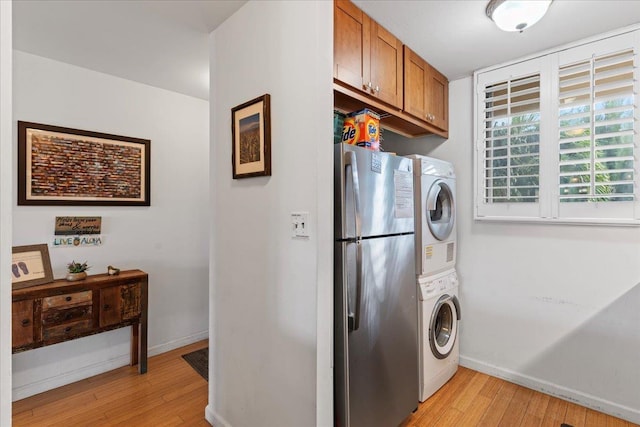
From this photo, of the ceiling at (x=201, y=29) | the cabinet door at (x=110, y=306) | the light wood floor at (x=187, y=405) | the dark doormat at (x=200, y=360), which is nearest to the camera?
the ceiling at (x=201, y=29)

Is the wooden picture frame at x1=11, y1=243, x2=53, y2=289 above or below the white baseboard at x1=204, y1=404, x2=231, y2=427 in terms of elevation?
above

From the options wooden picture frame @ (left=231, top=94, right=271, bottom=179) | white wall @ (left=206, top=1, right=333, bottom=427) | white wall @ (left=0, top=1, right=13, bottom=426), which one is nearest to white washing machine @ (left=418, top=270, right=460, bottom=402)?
white wall @ (left=206, top=1, right=333, bottom=427)

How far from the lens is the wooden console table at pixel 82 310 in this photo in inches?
79.4

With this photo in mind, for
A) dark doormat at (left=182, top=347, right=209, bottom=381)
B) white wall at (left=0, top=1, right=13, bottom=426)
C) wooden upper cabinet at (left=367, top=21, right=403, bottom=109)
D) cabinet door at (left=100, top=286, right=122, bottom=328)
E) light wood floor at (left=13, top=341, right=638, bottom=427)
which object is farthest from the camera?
dark doormat at (left=182, top=347, right=209, bottom=381)

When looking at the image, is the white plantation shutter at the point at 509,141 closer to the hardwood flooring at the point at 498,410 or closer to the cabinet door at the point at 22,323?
the hardwood flooring at the point at 498,410

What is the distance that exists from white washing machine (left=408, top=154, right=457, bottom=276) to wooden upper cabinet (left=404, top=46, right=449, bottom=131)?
36cm

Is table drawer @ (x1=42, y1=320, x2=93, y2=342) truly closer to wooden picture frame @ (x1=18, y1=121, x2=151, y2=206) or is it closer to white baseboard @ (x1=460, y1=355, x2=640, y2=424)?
wooden picture frame @ (x1=18, y1=121, x2=151, y2=206)

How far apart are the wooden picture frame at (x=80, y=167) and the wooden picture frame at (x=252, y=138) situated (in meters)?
1.45

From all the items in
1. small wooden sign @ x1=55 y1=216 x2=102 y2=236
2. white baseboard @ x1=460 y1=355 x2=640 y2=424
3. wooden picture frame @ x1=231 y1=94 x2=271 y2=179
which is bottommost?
white baseboard @ x1=460 y1=355 x2=640 y2=424

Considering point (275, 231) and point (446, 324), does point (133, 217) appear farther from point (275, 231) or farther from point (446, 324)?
point (446, 324)

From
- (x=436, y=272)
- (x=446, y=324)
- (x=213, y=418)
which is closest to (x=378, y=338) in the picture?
(x=436, y=272)

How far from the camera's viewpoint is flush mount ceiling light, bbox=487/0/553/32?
1.55 metres

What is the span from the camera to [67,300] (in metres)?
2.18

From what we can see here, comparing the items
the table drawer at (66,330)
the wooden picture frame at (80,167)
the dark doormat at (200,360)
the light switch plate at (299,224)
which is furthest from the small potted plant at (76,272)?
the light switch plate at (299,224)
